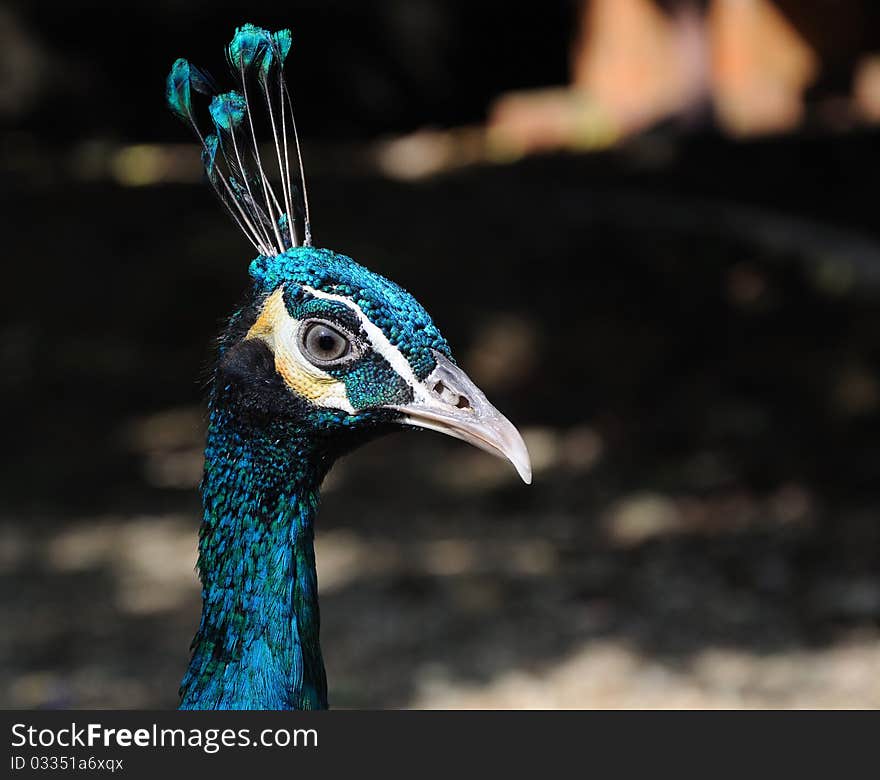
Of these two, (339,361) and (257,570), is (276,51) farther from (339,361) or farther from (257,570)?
(257,570)

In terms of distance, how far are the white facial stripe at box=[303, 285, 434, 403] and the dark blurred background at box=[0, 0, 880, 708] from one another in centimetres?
29

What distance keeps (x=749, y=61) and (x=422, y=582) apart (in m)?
5.21

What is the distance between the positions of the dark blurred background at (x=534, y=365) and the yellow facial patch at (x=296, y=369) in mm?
195

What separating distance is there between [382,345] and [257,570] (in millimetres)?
332

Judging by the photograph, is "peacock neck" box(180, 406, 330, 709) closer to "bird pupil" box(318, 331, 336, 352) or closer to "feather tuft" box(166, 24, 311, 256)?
"bird pupil" box(318, 331, 336, 352)

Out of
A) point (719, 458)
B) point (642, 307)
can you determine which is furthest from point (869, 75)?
point (719, 458)

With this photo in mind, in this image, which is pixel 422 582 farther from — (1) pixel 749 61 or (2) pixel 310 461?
(1) pixel 749 61

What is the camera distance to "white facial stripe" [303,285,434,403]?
5.36 feet

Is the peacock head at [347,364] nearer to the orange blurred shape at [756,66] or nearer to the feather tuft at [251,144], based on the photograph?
the feather tuft at [251,144]

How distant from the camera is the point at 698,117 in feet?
26.6

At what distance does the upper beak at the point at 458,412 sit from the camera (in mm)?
1609

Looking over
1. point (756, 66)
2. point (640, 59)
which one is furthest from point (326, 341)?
point (640, 59)

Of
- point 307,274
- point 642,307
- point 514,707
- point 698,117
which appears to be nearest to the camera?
point 307,274

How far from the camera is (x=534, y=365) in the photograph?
5.85m
